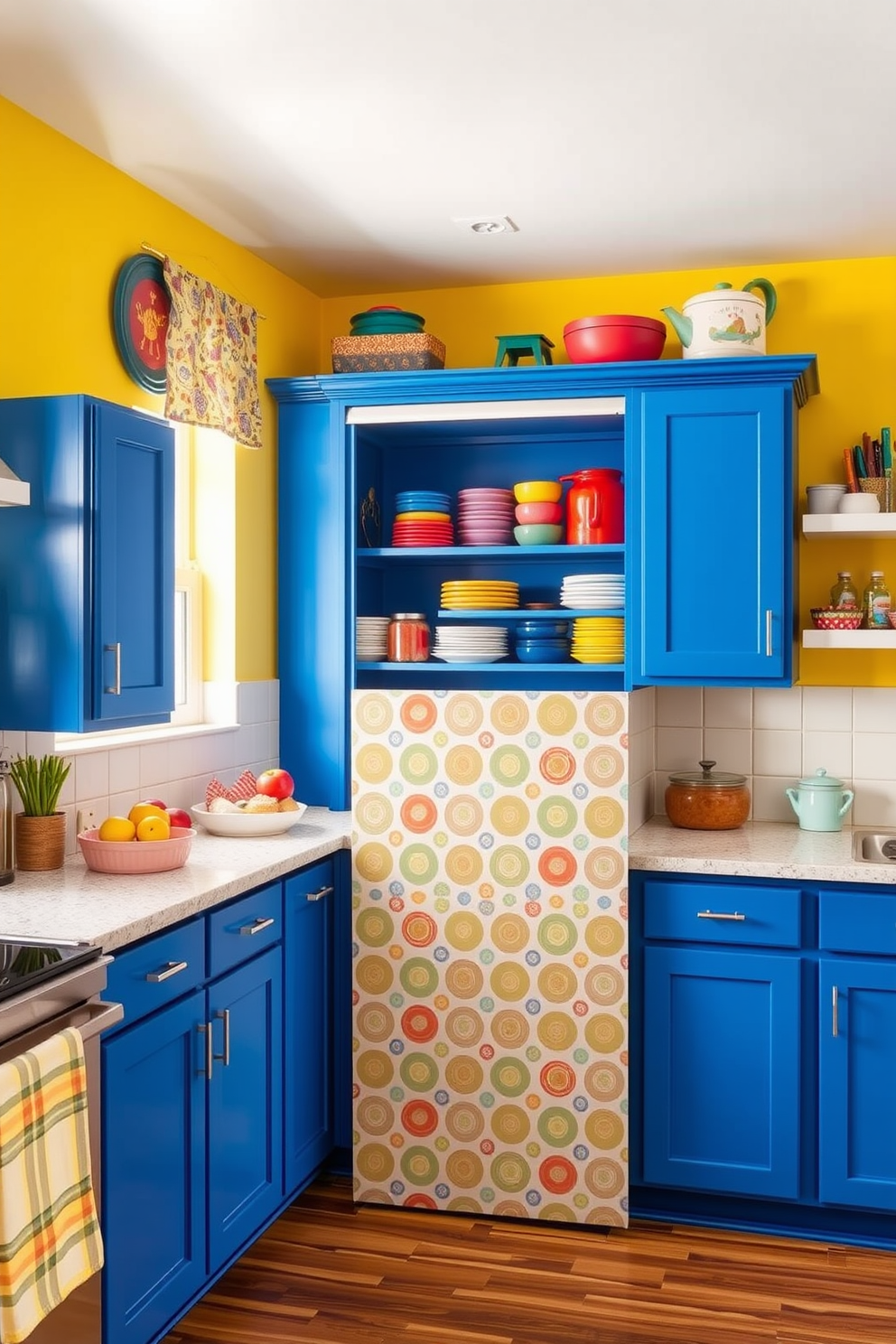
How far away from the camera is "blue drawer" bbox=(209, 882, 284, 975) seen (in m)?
2.74

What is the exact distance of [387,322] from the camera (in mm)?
3893

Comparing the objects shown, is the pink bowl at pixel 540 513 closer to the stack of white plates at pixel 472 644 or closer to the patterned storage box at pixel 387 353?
the stack of white plates at pixel 472 644

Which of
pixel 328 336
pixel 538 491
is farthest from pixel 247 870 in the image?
pixel 328 336

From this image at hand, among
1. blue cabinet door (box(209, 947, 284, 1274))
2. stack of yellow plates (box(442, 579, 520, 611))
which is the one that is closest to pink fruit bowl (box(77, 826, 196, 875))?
blue cabinet door (box(209, 947, 284, 1274))

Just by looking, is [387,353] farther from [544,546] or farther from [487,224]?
[544,546]

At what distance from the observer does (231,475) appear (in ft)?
12.3

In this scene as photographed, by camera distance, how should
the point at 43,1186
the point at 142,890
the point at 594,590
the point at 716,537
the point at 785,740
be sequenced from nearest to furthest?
the point at 43,1186, the point at 142,890, the point at 716,537, the point at 594,590, the point at 785,740

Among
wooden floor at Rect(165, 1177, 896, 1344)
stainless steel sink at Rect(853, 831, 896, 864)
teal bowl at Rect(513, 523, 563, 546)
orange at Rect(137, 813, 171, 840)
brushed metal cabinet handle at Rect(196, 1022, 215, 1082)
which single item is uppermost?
teal bowl at Rect(513, 523, 563, 546)

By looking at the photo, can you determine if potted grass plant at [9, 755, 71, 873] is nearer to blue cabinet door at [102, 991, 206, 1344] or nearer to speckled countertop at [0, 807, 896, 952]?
speckled countertop at [0, 807, 896, 952]

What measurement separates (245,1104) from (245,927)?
414 millimetres

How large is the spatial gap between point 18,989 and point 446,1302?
4.75 ft

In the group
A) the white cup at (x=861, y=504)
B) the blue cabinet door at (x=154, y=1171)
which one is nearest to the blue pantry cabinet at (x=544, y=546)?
the white cup at (x=861, y=504)

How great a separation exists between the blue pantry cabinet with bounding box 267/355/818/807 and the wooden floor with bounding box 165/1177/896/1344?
4.23 ft

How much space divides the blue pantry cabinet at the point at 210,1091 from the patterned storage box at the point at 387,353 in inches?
59.2
